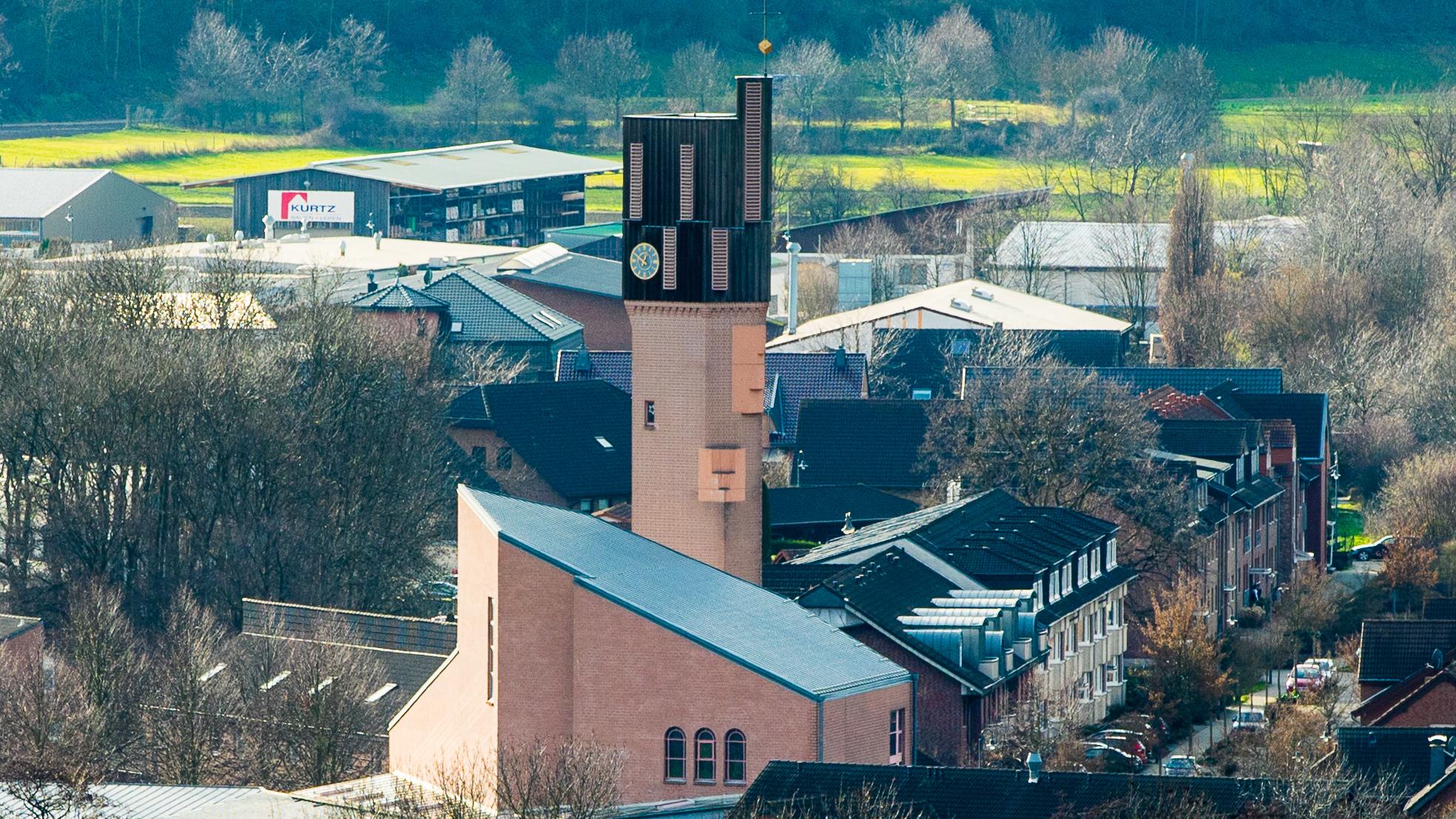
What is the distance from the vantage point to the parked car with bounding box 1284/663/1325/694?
218 ft

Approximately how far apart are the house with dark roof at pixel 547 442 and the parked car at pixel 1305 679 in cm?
2375

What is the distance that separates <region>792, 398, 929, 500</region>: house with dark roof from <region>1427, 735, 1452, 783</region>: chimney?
32.9 metres

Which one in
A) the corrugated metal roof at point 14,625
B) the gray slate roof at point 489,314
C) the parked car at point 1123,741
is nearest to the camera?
the parked car at point 1123,741

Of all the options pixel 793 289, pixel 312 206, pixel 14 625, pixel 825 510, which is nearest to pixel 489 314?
pixel 793 289

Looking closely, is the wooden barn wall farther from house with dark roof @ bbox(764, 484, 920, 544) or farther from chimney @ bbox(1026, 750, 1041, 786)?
chimney @ bbox(1026, 750, 1041, 786)

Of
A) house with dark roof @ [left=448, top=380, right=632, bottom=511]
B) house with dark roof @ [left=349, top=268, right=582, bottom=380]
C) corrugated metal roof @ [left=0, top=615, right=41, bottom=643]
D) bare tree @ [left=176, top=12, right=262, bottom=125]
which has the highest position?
bare tree @ [left=176, top=12, right=262, bottom=125]

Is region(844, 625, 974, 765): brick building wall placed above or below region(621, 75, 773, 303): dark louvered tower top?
below

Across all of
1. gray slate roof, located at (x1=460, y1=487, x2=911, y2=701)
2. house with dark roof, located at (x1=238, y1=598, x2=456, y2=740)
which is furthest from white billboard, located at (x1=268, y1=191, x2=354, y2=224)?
gray slate roof, located at (x1=460, y1=487, x2=911, y2=701)

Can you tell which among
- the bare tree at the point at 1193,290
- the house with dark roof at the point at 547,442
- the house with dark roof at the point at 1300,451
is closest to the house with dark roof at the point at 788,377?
the house with dark roof at the point at 547,442

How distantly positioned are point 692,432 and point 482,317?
49.6 m

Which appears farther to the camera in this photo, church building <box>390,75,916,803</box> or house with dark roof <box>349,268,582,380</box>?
house with dark roof <box>349,268,582,380</box>

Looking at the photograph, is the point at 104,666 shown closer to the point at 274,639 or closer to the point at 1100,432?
the point at 274,639

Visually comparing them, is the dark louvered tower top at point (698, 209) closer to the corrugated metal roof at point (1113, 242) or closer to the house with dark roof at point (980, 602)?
the house with dark roof at point (980, 602)

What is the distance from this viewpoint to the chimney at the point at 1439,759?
53031 millimetres
